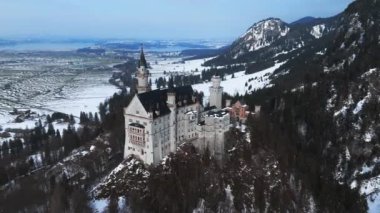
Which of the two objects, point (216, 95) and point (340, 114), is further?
point (340, 114)

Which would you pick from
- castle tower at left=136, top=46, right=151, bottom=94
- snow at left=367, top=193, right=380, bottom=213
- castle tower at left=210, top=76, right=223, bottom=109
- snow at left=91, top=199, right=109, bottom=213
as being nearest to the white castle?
castle tower at left=136, top=46, right=151, bottom=94

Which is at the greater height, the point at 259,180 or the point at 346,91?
the point at 346,91

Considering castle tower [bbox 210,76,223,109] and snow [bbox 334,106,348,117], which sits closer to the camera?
castle tower [bbox 210,76,223,109]

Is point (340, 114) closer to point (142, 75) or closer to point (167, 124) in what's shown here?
point (167, 124)

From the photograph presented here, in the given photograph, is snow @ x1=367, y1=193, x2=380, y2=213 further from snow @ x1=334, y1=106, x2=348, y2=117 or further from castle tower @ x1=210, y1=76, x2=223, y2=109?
castle tower @ x1=210, y1=76, x2=223, y2=109

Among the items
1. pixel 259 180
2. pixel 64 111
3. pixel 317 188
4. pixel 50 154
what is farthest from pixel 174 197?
pixel 64 111

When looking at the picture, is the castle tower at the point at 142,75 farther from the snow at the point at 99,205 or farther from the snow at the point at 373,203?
the snow at the point at 373,203

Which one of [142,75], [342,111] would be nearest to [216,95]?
[142,75]

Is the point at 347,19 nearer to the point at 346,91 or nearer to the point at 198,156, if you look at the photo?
the point at 346,91
